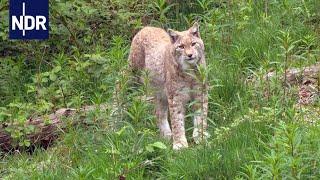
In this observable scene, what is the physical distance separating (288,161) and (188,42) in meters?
2.37

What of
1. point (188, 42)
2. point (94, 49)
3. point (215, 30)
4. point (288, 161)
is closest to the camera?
point (288, 161)

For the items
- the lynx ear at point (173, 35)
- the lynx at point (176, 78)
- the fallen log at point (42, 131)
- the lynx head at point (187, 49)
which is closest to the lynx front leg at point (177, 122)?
the lynx at point (176, 78)

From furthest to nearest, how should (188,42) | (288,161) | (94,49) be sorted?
1. (94,49)
2. (188,42)
3. (288,161)

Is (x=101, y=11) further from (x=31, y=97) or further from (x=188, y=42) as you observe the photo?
(x=188, y=42)

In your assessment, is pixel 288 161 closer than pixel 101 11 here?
Yes

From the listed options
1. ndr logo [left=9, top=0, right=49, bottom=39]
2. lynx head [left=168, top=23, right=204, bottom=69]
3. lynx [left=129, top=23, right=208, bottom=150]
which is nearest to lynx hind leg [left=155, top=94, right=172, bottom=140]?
lynx [left=129, top=23, right=208, bottom=150]

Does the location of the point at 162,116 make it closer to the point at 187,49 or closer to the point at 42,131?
the point at 187,49

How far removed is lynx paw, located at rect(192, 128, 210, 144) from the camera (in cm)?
694

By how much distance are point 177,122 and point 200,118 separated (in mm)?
315

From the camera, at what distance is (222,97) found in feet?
26.1

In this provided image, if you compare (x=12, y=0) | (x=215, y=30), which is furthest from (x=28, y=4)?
(x=215, y=30)

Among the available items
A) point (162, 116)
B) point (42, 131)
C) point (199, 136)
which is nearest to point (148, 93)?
point (162, 116)

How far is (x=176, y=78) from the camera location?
7.86 meters

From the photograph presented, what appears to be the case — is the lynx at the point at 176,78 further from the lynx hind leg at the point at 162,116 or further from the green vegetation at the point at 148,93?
the green vegetation at the point at 148,93
